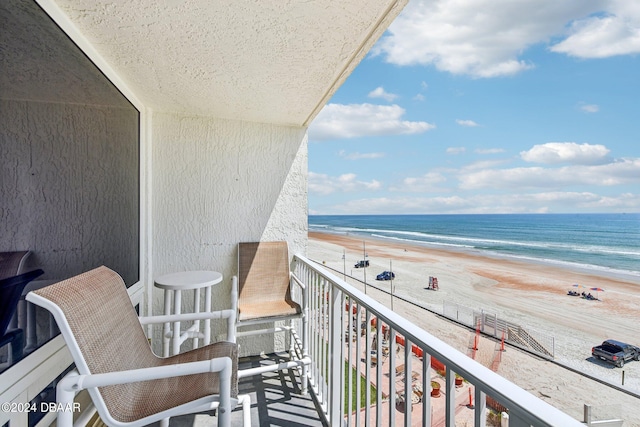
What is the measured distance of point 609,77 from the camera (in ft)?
85.6

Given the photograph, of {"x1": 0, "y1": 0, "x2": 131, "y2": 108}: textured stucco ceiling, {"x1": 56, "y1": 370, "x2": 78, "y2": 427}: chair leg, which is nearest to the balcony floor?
{"x1": 56, "y1": 370, "x2": 78, "y2": 427}: chair leg

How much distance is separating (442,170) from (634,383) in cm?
3797

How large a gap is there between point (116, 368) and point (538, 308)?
1488cm

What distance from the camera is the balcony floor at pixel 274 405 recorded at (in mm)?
2010

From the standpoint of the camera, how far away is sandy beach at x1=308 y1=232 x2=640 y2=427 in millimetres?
6586

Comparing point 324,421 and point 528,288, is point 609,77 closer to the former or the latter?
point 528,288

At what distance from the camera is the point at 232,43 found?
1702mm

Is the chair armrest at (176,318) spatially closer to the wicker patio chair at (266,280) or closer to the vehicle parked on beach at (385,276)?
the wicker patio chair at (266,280)

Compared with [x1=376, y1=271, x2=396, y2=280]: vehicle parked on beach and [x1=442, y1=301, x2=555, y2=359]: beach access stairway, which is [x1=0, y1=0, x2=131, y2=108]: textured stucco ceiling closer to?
[x1=442, y1=301, x2=555, y2=359]: beach access stairway

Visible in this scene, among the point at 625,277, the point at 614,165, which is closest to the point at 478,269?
the point at 625,277

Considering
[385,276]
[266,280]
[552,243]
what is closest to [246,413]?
[266,280]

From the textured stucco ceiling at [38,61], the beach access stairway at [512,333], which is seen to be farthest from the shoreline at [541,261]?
the textured stucco ceiling at [38,61]

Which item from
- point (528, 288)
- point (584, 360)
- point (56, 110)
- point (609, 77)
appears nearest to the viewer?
point (56, 110)

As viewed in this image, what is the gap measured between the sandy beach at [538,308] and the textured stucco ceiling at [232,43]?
7009 mm
